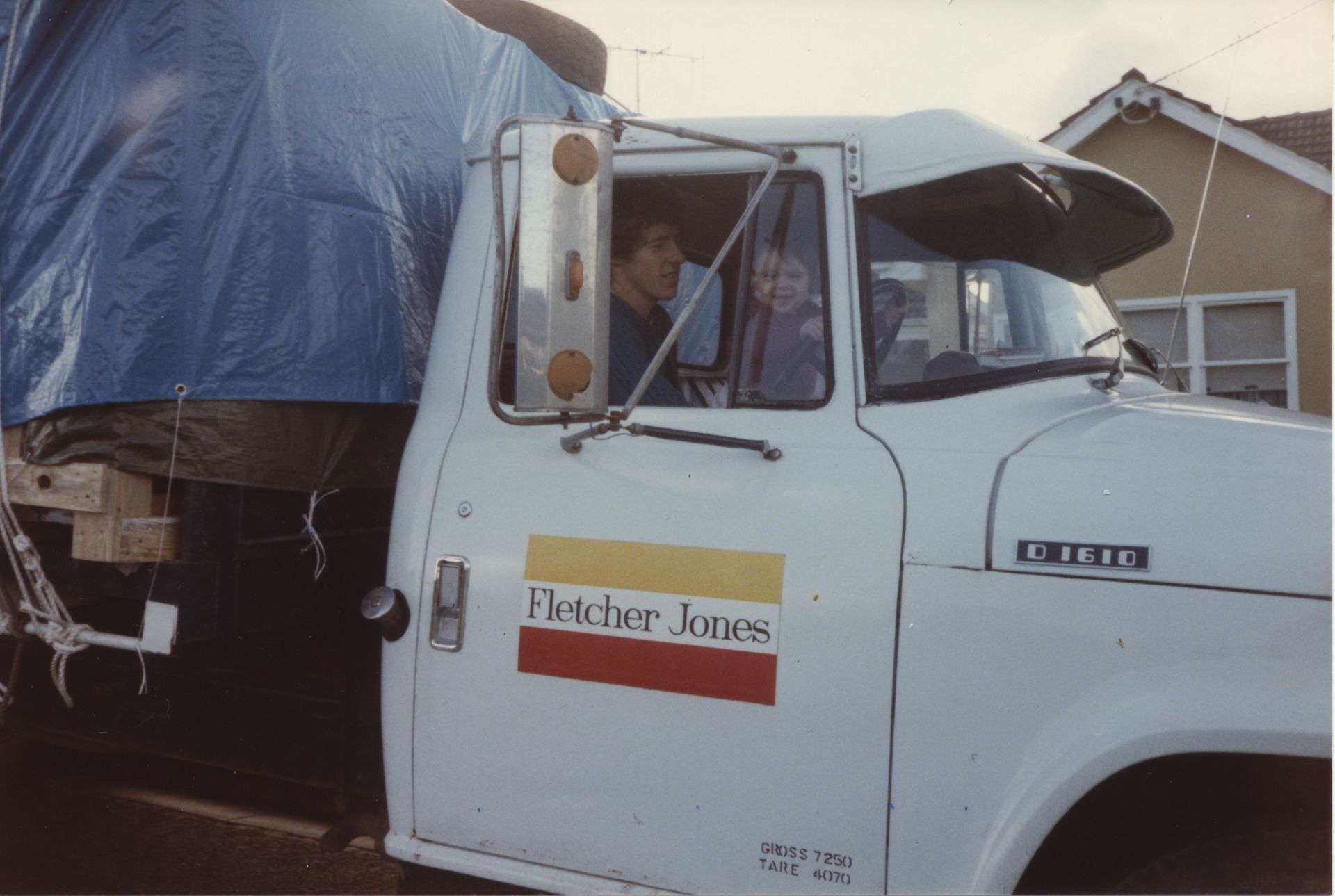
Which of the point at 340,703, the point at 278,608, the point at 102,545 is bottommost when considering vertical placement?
the point at 340,703

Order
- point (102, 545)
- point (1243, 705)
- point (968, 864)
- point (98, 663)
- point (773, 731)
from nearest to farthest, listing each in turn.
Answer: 1. point (1243, 705)
2. point (968, 864)
3. point (773, 731)
4. point (102, 545)
5. point (98, 663)

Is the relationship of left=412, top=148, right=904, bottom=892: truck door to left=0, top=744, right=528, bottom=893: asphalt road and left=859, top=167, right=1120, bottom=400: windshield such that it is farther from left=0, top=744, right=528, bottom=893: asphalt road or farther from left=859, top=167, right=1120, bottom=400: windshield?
left=0, top=744, right=528, bottom=893: asphalt road

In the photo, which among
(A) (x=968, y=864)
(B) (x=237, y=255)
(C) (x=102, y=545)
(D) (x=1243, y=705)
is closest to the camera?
(D) (x=1243, y=705)

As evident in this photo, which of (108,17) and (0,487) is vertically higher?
(108,17)

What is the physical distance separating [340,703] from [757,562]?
118 centimetres

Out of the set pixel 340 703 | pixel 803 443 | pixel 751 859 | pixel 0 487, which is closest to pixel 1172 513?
pixel 803 443

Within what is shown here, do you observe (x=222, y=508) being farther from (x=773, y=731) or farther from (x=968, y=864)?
(x=968, y=864)

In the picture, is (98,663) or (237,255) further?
(98,663)

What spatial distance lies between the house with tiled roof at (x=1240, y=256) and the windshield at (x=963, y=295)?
853 cm

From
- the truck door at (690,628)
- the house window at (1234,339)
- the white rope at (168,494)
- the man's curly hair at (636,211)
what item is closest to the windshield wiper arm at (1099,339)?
the truck door at (690,628)

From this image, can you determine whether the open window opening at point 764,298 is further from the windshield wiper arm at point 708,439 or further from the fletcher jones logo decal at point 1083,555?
the fletcher jones logo decal at point 1083,555

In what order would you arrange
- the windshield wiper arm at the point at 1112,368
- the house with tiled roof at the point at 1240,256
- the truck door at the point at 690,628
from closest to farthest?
1. the truck door at the point at 690,628
2. the windshield wiper arm at the point at 1112,368
3. the house with tiled roof at the point at 1240,256

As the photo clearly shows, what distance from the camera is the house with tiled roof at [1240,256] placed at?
1009cm

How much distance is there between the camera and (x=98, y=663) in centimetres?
287
